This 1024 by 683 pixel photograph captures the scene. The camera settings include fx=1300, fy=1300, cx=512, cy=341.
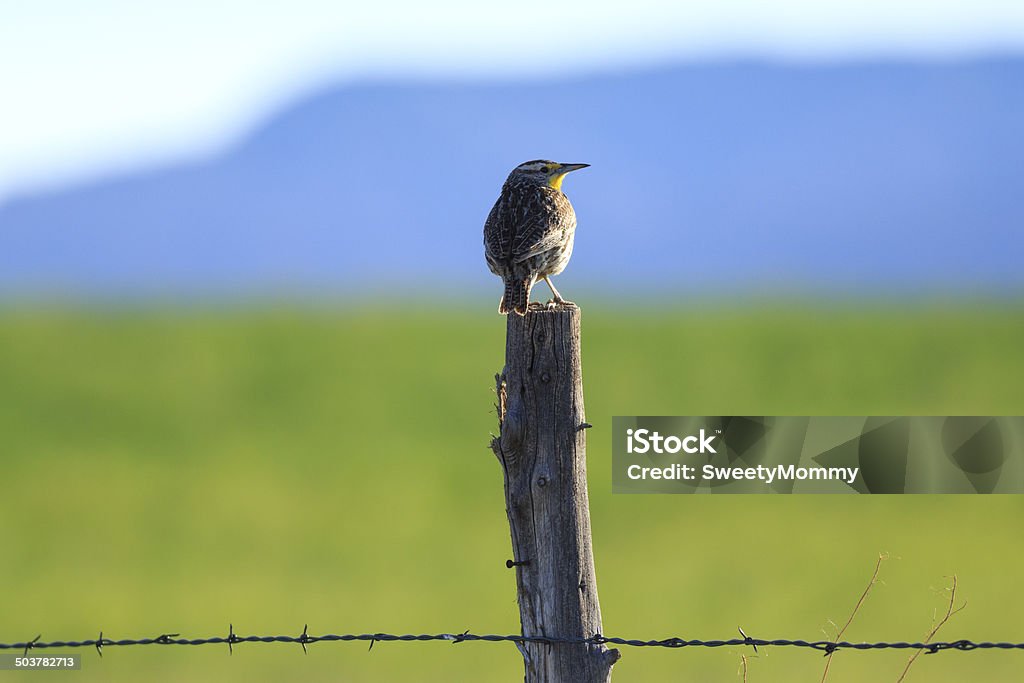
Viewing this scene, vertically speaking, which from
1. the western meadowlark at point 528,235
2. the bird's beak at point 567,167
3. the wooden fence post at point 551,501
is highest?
the bird's beak at point 567,167

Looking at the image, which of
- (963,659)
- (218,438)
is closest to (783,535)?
(963,659)

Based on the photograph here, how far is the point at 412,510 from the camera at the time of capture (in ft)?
126

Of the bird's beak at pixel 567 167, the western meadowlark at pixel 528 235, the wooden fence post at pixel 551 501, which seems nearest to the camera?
the wooden fence post at pixel 551 501

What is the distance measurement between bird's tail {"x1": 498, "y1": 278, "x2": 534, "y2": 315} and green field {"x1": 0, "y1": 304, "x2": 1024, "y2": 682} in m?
2.79

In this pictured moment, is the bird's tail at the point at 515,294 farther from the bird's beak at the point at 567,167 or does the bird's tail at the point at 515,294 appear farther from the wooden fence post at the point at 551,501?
the bird's beak at the point at 567,167

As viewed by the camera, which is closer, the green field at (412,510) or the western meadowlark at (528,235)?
the western meadowlark at (528,235)

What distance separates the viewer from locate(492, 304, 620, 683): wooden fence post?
18.3ft

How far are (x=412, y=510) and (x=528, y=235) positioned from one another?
30170 millimetres

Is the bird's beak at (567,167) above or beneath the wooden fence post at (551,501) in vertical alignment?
above

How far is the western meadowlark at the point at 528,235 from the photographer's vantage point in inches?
341

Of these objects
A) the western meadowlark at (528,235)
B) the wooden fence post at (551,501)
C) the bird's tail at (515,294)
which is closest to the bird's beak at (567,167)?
the western meadowlark at (528,235)

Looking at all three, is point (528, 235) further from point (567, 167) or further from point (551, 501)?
point (551, 501)

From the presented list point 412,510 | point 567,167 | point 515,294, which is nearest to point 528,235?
point 515,294

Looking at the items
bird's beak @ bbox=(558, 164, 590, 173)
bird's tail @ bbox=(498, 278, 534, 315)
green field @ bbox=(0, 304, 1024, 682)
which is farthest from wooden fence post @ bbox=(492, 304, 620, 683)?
bird's beak @ bbox=(558, 164, 590, 173)
